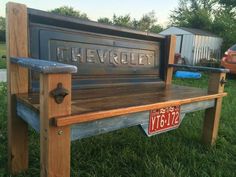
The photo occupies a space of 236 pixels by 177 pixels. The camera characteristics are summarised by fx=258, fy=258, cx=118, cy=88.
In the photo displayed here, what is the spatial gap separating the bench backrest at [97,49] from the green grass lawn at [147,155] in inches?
22.1

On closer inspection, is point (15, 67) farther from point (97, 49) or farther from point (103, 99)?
point (97, 49)

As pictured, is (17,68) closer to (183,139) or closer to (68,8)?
(183,139)

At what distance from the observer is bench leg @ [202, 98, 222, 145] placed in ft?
7.44

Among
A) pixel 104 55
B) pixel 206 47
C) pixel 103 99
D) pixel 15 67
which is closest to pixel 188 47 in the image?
pixel 206 47

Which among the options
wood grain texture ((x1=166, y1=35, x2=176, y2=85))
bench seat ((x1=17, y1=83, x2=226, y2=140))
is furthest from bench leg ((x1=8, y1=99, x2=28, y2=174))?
wood grain texture ((x1=166, y1=35, x2=176, y2=85))

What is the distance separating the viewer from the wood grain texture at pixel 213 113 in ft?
7.23

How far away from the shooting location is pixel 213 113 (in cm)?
227

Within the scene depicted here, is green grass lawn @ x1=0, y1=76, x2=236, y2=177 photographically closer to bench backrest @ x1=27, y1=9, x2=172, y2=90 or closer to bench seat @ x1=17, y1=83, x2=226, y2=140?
bench seat @ x1=17, y1=83, x2=226, y2=140

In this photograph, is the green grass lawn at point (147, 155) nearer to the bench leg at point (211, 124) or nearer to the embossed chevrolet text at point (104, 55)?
the bench leg at point (211, 124)

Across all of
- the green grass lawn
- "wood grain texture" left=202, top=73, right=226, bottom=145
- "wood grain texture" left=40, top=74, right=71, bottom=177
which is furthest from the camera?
"wood grain texture" left=202, top=73, right=226, bottom=145

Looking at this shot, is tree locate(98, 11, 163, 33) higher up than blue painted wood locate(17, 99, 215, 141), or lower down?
higher up

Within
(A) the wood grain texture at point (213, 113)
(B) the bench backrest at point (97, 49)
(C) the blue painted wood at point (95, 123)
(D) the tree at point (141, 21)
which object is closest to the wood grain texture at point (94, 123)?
(C) the blue painted wood at point (95, 123)

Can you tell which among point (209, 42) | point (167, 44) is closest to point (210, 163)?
point (167, 44)

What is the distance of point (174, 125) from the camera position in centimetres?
180
